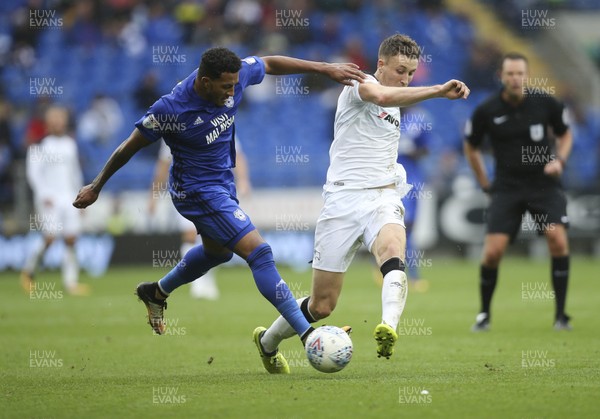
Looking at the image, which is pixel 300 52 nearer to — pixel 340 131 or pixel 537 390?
pixel 340 131

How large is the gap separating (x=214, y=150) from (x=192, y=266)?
110 centimetres

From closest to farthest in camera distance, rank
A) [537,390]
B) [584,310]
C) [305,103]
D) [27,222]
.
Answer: [537,390]
[584,310]
[27,222]
[305,103]

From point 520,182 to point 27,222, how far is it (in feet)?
40.7

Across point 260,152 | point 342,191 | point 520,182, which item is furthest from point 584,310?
point 260,152

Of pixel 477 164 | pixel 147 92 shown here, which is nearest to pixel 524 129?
pixel 477 164

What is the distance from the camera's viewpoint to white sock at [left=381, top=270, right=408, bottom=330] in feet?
22.5

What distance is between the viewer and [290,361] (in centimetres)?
846

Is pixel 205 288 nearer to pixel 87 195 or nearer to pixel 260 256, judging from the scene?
pixel 87 195

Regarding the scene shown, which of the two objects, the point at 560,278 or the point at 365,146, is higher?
the point at 365,146

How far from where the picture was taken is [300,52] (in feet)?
80.4

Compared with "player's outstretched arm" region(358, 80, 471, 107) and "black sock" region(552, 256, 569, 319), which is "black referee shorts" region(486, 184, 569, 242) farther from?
"player's outstretched arm" region(358, 80, 471, 107)

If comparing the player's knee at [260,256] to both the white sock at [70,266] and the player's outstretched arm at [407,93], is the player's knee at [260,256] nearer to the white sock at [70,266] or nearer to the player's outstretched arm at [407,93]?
the player's outstretched arm at [407,93]

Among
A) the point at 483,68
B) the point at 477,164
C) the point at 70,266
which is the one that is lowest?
the point at 70,266

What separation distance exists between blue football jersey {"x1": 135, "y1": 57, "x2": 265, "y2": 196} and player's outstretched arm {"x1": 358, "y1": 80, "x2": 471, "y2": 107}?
1.07m
